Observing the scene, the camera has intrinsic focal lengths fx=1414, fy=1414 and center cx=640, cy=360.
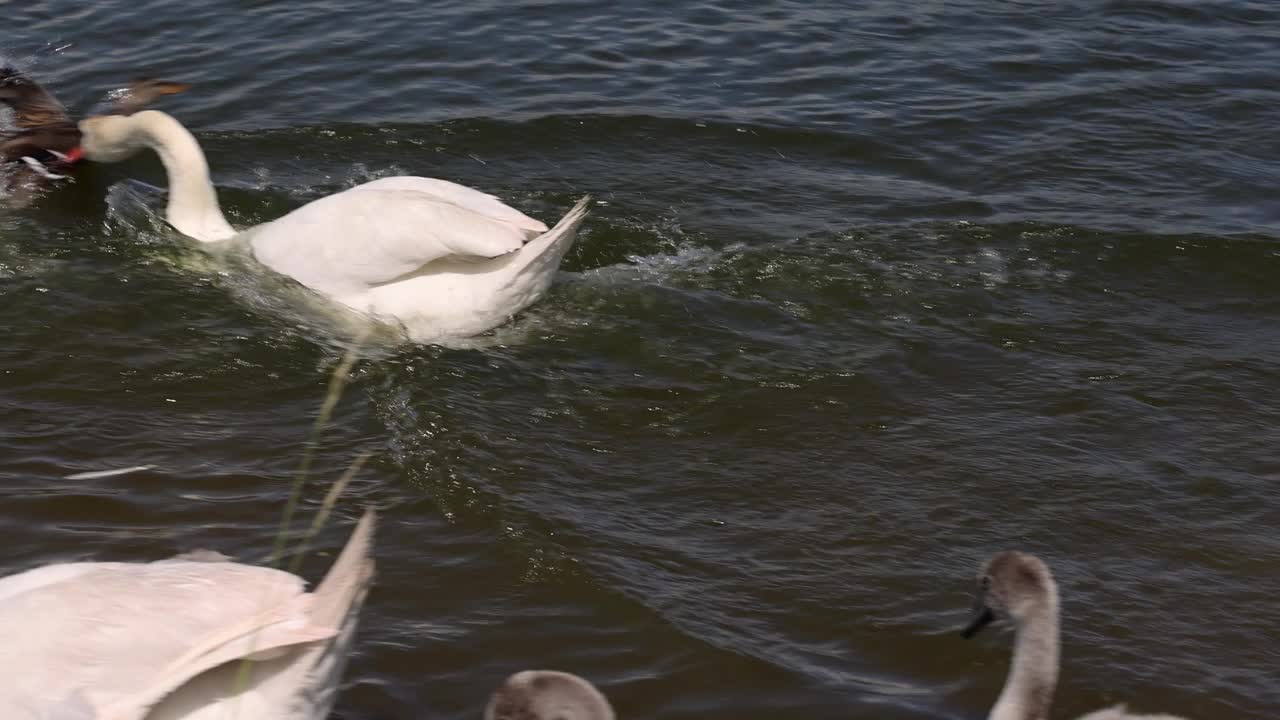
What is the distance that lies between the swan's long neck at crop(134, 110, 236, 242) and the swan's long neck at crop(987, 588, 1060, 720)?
465cm

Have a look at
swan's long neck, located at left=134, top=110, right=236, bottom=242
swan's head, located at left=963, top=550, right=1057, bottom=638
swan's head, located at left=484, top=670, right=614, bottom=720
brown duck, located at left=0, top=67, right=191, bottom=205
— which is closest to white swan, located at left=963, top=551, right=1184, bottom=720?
swan's head, located at left=963, top=550, right=1057, bottom=638

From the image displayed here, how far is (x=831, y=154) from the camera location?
848 cm

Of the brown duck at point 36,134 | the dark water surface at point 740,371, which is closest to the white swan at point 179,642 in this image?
the dark water surface at point 740,371

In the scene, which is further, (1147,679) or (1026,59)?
(1026,59)

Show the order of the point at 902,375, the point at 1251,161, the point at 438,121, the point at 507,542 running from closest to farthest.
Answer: the point at 507,542
the point at 902,375
the point at 1251,161
the point at 438,121

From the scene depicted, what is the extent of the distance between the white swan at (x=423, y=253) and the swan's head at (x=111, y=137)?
1.50 metres

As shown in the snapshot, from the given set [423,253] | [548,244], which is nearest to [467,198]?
[423,253]

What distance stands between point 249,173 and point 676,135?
2.55 meters

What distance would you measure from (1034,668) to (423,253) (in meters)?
3.26

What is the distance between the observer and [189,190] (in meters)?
7.10

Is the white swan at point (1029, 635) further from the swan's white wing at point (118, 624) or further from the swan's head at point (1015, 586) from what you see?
the swan's white wing at point (118, 624)

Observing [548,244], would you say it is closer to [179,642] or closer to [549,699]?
[549,699]

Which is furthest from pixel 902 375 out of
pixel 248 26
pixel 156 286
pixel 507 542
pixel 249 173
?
pixel 248 26

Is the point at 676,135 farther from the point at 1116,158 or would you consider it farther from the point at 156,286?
the point at 156,286
